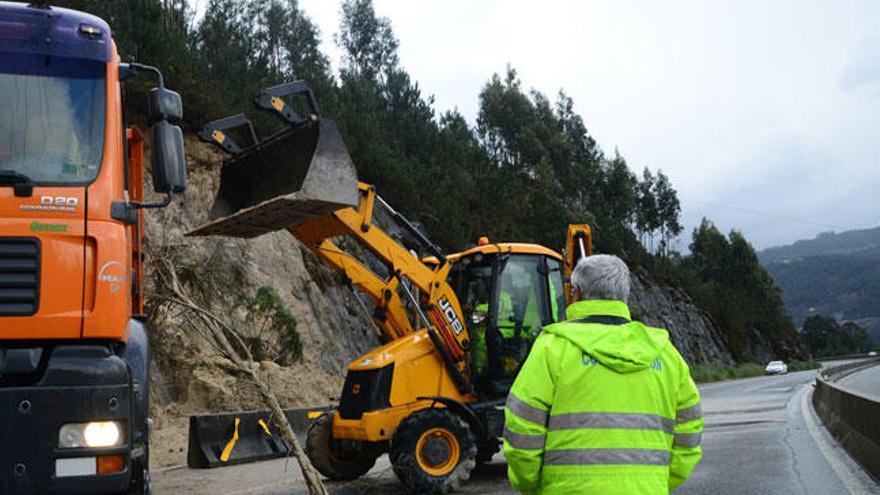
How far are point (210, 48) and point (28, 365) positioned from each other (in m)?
26.7

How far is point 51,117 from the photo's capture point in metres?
5.72

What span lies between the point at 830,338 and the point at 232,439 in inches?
6556

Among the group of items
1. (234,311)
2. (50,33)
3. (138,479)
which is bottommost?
(138,479)

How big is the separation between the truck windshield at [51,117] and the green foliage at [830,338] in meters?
162

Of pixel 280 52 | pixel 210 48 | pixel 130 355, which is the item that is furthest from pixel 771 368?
pixel 130 355

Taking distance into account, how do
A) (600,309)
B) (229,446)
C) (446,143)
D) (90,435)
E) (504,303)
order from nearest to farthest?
(600,309)
(90,435)
(504,303)
(229,446)
(446,143)

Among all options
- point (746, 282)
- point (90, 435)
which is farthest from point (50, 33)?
point (746, 282)

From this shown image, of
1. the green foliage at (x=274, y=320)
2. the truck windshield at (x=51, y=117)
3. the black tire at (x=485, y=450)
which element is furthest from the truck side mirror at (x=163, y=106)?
the green foliage at (x=274, y=320)

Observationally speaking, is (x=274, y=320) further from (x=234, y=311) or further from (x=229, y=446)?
(x=229, y=446)

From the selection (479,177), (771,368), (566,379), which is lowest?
(771,368)

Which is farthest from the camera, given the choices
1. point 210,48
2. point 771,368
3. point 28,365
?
point 771,368

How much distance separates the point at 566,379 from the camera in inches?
126

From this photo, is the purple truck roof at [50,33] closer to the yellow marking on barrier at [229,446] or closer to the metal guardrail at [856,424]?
the yellow marking on barrier at [229,446]

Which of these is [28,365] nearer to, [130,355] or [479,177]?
[130,355]
